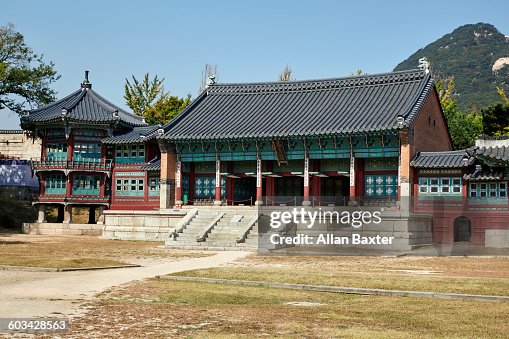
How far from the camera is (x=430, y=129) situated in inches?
1822

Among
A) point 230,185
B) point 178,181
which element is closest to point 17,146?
point 178,181

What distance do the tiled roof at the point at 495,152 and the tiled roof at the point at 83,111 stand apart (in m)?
29.3

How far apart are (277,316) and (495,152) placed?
27954mm

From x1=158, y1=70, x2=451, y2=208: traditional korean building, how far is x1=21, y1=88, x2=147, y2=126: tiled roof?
7.39 m

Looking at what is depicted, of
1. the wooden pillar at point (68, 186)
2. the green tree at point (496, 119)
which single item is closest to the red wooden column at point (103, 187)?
the wooden pillar at point (68, 186)

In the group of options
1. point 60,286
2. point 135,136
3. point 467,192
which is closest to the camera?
point 60,286

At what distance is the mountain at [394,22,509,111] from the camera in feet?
507

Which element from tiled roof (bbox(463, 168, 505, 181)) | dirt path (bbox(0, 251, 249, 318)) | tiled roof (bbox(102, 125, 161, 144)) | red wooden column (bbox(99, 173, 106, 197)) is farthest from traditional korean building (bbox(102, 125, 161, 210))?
dirt path (bbox(0, 251, 249, 318))

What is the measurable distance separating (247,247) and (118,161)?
22351mm

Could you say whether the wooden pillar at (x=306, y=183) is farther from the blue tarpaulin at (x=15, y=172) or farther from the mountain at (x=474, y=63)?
the mountain at (x=474, y=63)

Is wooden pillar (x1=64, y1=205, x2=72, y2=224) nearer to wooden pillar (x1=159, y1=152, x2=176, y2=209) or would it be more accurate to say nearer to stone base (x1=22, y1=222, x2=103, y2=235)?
stone base (x1=22, y1=222, x2=103, y2=235)

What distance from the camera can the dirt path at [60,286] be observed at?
14055mm

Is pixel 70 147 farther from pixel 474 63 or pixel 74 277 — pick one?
pixel 474 63

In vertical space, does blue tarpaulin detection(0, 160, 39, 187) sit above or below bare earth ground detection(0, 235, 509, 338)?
above
